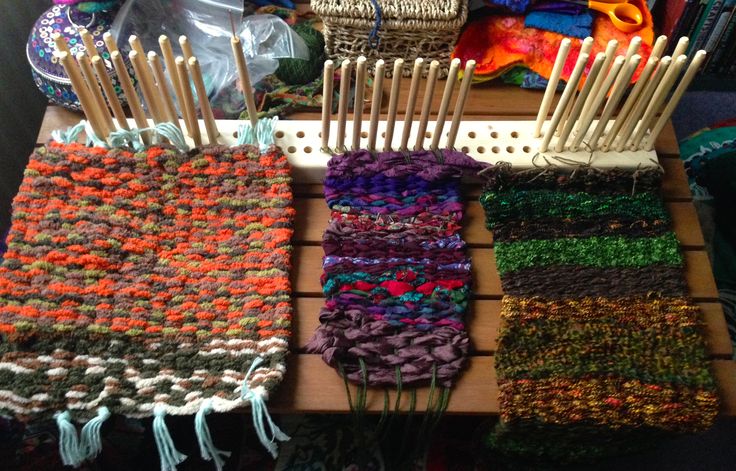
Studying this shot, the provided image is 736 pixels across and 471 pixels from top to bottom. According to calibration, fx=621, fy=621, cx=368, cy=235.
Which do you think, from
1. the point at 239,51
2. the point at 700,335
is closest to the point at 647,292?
the point at 700,335

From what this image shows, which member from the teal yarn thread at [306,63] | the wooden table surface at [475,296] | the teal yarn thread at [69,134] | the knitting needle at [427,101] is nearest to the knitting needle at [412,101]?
the knitting needle at [427,101]

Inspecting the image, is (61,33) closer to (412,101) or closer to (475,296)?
(412,101)

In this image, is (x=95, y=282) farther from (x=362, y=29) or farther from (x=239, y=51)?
(x=362, y=29)

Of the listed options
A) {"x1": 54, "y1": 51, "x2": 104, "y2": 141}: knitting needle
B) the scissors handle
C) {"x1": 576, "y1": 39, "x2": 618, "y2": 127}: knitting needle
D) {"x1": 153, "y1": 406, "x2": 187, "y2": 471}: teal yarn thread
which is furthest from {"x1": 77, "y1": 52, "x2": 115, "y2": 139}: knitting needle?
the scissors handle

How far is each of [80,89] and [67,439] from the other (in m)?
0.42

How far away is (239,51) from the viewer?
2.46 feet

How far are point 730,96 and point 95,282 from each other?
1421 mm

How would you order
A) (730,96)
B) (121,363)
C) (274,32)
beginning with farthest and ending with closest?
(730,96), (274,32), (121,363)

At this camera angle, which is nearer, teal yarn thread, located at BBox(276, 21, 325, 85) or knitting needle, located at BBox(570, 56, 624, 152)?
knitting needle, located at BBox(570, 56, 624, 152)

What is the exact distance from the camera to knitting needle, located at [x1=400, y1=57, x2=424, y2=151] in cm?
75

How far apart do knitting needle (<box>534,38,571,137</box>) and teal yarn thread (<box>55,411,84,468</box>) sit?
2.36ft

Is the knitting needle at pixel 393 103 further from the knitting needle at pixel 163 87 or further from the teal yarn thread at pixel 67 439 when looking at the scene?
the teal yarn thread at pixel 67 439

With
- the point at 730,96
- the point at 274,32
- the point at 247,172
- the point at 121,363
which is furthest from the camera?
the point at 730,96

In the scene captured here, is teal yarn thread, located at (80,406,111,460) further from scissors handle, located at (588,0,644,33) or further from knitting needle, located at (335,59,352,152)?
scissors handle, located at (588,0,644,33)
